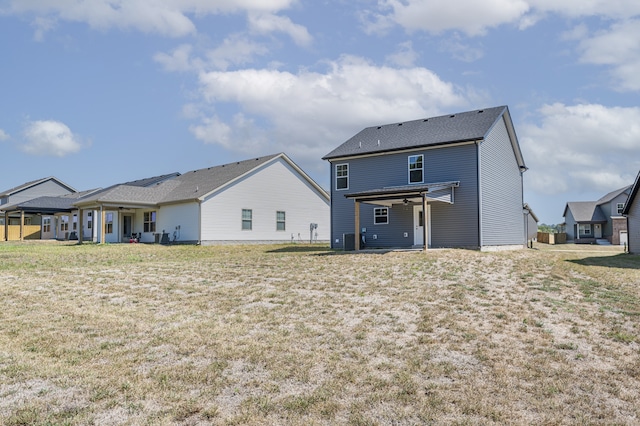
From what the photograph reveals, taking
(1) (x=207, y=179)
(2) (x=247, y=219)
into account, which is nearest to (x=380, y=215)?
(2) (x=247, y=219)

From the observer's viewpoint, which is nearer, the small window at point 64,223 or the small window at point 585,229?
the small window at point 64,223

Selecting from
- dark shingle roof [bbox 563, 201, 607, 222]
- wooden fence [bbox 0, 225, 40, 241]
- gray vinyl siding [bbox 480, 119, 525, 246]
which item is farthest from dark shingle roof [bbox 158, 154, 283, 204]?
dark shingle roof [bbox 563, 201, 607, 222]

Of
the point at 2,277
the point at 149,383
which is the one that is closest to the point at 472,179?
the point at 2,277

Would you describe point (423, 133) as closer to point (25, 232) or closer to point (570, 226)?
point (25, 232)

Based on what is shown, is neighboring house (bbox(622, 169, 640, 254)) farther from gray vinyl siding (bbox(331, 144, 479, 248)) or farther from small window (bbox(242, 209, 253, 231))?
small window (bbox(242, 209, 253, 231))

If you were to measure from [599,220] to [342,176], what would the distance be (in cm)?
3671

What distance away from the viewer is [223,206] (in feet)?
99.5

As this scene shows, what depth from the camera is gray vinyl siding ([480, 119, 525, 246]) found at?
74.2 feet

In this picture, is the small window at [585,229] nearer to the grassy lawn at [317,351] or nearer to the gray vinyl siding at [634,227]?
the gray vinyl siding at [634,227]

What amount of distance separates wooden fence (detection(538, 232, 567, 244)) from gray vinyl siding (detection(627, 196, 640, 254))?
25.1 metres

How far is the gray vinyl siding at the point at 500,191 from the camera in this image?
74.2ft

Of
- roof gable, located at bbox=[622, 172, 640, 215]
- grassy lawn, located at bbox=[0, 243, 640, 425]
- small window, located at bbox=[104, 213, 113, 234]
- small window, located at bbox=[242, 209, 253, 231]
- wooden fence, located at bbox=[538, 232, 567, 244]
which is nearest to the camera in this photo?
grassy lawn, located at bbox=[0, 243, 640, 425]

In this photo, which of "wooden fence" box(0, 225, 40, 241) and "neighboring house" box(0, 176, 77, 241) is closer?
"wooden fence" box(0, 225, 40, 241)

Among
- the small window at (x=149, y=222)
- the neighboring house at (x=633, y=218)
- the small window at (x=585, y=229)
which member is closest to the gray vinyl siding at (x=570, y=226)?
the small window at (x=585, y=229)
